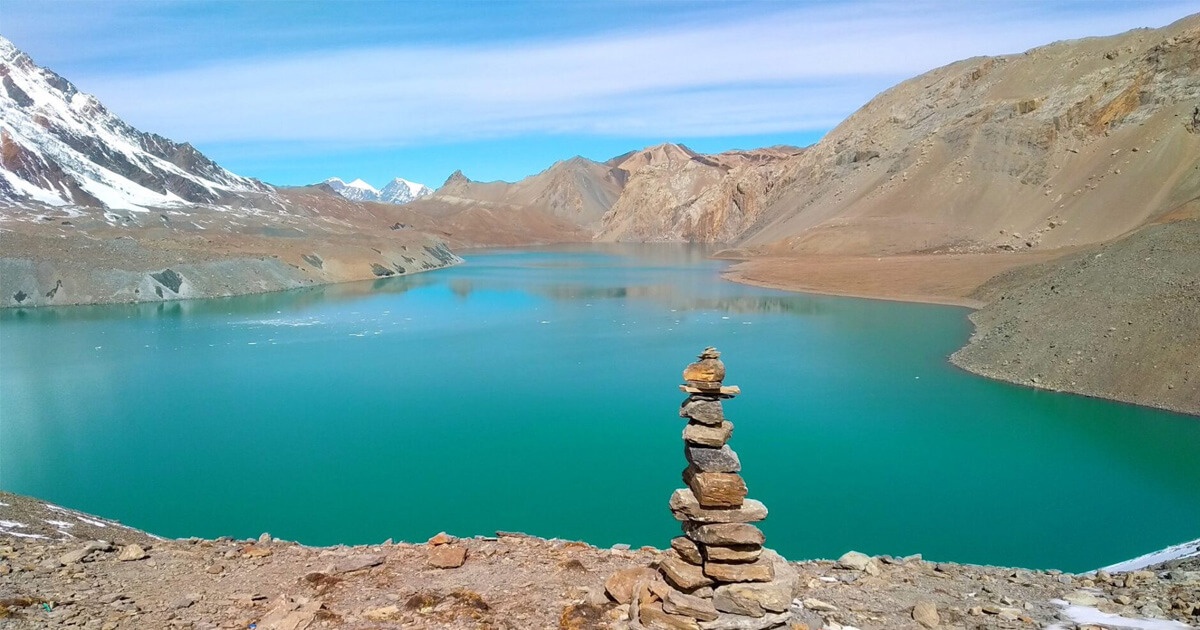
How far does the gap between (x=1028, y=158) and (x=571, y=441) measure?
6507 centimetres

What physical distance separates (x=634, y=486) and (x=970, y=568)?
7229 millimetres

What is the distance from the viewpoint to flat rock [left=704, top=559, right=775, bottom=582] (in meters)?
7.77

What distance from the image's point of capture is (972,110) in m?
79.6

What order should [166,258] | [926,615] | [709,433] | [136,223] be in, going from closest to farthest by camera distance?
1. [926,615]
2. [709,433]
3. [166,258]
4. [136,223]

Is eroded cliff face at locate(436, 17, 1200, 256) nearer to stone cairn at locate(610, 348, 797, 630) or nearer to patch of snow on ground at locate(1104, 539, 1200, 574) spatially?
patch of snow on ground at locate(1104, 539, 1200, 574)

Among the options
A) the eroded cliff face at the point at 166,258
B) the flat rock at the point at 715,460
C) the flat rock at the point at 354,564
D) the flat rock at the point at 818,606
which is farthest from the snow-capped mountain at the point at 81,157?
the flat rock at the point at 818,606

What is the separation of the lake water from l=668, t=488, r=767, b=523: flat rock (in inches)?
221

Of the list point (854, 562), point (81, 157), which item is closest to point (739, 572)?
point (854, 562)

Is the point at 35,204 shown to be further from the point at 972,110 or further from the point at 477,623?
the point at 477,623

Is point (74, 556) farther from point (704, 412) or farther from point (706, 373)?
point (706, 373)

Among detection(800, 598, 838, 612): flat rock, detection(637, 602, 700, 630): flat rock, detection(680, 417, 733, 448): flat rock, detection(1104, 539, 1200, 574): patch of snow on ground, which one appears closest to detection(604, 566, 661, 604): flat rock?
detection(637, 602, 700, 630): flat rock

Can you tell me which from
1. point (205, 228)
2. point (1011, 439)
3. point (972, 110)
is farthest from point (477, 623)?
point (205, 228)

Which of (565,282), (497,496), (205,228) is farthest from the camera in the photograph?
(205,228)

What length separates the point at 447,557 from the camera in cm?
924
